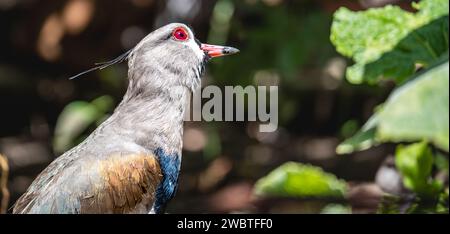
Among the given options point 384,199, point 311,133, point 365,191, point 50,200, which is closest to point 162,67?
point 50,200

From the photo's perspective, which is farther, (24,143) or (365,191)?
(24,143)

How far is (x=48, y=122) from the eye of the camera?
5.71 metres

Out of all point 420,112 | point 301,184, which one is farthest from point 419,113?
point 301,184

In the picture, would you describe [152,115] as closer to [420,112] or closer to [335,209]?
[335,209]

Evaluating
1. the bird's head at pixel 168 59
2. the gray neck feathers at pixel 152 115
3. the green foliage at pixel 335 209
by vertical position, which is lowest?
the green foliage at pixel 335 209

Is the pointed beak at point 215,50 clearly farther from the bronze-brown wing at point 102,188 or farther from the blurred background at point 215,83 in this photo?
the blurred background at point 215,83

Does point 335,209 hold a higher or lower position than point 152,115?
lower

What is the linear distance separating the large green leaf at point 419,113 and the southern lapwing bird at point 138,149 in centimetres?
130

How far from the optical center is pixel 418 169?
112 inches

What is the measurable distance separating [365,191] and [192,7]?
174 centimetres

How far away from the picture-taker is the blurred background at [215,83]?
470 centimetres

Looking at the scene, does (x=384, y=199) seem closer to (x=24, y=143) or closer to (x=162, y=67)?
(x=162, y=67)

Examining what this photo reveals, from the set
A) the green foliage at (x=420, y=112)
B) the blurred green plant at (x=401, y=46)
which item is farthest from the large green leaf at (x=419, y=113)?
the blurred green plant at (x=401, y=46)

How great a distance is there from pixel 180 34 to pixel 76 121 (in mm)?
1721
